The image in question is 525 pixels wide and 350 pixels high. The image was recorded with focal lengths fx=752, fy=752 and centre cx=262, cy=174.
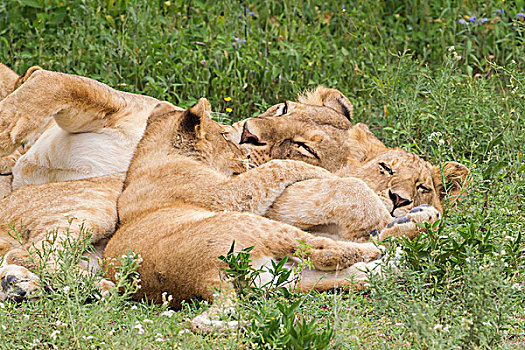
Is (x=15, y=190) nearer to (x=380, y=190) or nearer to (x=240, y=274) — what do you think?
(x=240, y=274)

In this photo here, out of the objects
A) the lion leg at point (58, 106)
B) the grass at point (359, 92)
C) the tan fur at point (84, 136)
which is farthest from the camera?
the tan fur at point (84, 136)

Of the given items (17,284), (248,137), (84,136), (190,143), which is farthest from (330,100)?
(17,284)

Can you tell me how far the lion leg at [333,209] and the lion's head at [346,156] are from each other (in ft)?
1.38

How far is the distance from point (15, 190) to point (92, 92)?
2.77 feet

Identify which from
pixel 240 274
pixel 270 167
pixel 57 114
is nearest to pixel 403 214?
pixel 270 167

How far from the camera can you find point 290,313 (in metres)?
3.35

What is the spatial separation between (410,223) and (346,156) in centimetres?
102

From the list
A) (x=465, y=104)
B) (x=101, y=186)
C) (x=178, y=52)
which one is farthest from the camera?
(x=178, y=52)

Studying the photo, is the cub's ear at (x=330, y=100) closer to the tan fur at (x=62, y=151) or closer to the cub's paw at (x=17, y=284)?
the tan fur at (x=62, y=151)

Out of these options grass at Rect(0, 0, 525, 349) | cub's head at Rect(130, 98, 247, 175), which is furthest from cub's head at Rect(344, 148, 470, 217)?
cub's head at Rect(130, 98, 247, 175)

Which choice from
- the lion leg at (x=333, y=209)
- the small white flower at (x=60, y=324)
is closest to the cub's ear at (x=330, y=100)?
the lion leg at (x=333, y=209)

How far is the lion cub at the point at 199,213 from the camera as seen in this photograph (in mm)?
4012

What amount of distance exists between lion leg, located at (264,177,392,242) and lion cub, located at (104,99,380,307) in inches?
3.9

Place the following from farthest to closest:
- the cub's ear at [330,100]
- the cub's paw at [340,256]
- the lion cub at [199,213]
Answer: the cub's ear at [330,100] → the cub's paw at [340,256] → the lion cub at [199,213]
